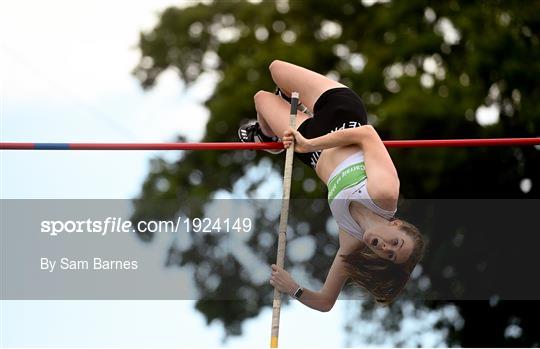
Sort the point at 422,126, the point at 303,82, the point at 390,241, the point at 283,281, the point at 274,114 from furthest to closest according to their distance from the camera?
1. the point at 422,126
2. the point at 274,114
3. the point at 303,82
4. the point at 283,281
5. the point at 390,241

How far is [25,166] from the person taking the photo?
10.4 metres

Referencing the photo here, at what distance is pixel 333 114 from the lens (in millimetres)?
6000

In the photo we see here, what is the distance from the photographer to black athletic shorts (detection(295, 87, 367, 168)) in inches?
236

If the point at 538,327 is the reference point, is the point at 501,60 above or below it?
above

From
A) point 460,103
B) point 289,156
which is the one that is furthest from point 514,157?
point 289,156

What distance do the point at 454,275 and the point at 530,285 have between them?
1070 mm

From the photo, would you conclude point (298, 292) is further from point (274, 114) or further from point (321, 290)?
point (274, 114)

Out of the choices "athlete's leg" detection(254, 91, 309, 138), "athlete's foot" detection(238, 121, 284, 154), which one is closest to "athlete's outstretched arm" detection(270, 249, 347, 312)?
"athlete's leg" detection(254, 91, 309, 138)

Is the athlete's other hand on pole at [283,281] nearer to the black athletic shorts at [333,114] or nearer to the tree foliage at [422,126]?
the black athletic shorts at [333,114]

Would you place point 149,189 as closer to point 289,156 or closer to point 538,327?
point 538,327

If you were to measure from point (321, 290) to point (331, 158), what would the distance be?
627 mm

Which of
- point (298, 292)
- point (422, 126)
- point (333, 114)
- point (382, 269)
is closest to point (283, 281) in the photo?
point (298, 292)

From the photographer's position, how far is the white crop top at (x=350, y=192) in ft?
18.5

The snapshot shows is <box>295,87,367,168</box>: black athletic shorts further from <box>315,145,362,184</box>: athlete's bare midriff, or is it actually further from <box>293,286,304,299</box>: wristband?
<box>293,286,304,299</box>: wristband
